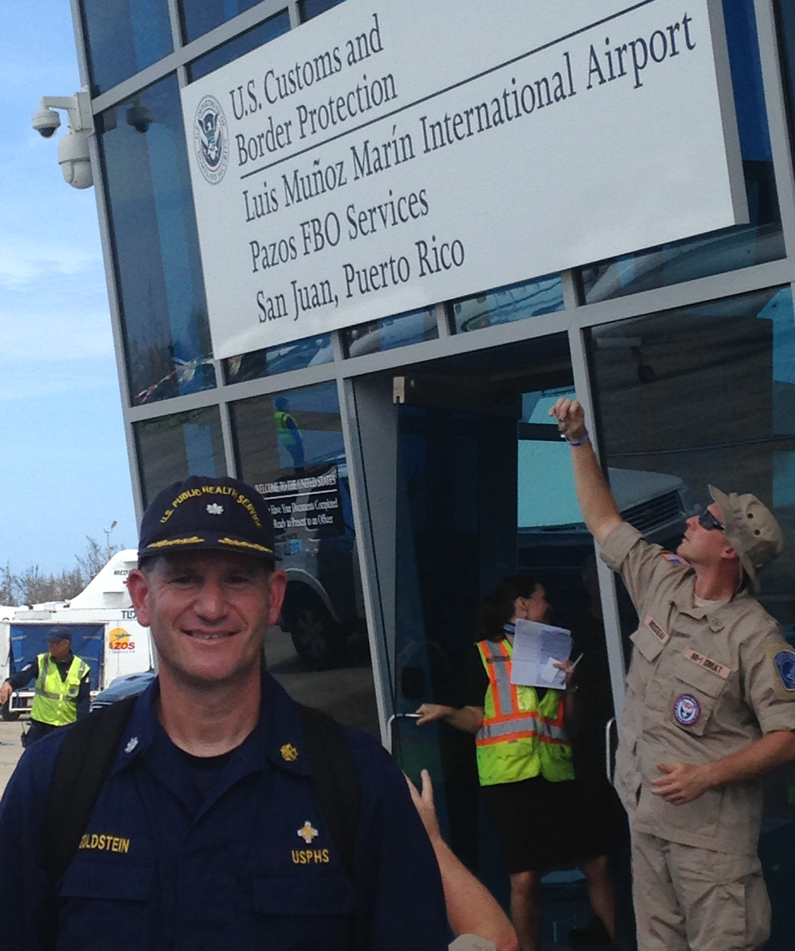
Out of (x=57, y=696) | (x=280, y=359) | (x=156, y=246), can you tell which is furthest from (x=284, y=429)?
(x=57, y=696)

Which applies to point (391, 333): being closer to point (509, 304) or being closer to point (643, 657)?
point (509, 304)

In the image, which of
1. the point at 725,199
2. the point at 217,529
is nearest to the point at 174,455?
the point at 725,199

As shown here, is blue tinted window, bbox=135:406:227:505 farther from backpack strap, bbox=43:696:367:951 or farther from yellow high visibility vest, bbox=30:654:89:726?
yellow high visibility vest, bbox=30:654:89:726

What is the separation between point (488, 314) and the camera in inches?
215

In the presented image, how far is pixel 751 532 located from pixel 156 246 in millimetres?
4338

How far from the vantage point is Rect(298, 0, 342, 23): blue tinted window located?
609 centimetres

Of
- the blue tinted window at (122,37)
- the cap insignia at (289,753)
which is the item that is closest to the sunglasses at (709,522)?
the cap insignia at (289,753)

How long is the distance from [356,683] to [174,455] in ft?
5.99

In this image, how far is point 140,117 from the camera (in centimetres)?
739

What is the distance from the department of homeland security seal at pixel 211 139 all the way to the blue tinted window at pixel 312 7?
69 centimetres

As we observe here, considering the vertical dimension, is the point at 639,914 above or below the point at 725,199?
below

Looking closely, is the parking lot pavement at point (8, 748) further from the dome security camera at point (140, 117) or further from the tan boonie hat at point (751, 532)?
the tan boonie hat at point (751, 532)

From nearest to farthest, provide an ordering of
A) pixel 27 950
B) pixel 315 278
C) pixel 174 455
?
1. pixel 27 950
2. pixel 315 278
3. pixel 174 455

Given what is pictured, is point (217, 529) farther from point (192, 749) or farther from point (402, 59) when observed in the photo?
point (402, 59)
